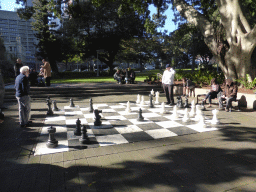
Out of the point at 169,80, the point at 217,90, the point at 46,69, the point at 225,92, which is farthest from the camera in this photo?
the point at 46,69

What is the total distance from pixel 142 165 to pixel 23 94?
13.7ft

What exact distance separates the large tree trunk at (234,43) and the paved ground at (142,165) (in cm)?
675

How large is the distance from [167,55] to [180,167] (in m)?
44.8

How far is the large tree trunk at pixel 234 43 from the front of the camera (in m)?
9.80

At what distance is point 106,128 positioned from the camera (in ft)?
17.8

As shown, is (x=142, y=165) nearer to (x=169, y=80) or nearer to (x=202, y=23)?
(x=169, y=80)

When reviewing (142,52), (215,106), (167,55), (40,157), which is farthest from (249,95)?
(167,55)

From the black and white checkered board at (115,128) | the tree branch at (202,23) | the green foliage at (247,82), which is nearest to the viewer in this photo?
the black and white checkered board at (115,128)

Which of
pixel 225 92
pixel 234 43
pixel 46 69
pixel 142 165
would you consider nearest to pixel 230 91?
pixel 225 92

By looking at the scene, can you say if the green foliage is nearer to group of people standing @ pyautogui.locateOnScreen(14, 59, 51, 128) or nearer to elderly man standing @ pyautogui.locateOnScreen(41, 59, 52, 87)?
group of people standing @ pyautogui.locateOnScreen(14, 59, 51, 128)

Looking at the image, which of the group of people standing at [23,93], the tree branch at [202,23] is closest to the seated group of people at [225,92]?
the tree branch at [202,23]

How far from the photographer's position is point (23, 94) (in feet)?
17.9

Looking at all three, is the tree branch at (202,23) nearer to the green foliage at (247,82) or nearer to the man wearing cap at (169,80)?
the green foliage at (247,82)

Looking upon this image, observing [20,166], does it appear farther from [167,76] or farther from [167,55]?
[167,55]
